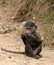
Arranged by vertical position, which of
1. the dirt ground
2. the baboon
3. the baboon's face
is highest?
the baboon's face

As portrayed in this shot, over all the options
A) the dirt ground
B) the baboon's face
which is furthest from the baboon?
the dirt ground

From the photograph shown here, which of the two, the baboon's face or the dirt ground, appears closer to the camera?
the dirt ground

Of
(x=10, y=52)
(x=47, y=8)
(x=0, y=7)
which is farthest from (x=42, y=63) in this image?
(x=0, y=7)

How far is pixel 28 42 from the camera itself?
7.21 meters

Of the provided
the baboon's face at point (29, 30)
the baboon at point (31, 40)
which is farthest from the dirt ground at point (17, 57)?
the baboon's face at point (29, 30)

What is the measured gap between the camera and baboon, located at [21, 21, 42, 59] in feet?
23.2

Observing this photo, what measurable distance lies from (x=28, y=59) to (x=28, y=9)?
166 inches

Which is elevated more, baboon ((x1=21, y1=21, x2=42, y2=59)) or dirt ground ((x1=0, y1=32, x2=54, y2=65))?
baboon ((x1=21, y1=21, x2=42, y2=59))

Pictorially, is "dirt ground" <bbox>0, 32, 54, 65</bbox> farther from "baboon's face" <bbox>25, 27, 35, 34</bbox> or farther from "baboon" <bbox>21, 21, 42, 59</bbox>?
"baboon's face" <bbox>25, 27, 35, 34</bbox>

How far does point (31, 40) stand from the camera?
7.27 meters

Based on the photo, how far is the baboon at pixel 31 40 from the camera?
7.08 m

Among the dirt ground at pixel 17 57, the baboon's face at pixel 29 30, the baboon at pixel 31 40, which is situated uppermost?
the baboon's face at pixel 29 30

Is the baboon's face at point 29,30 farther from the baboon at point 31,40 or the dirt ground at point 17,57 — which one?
the dirt ground at point 17,57

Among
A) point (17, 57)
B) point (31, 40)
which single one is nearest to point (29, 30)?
point (31, 40)
